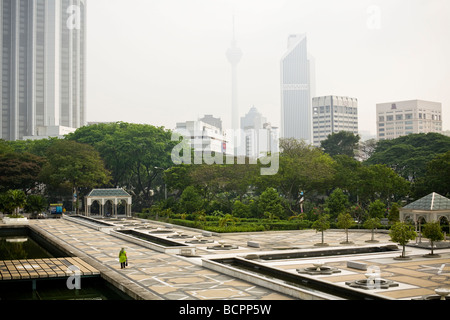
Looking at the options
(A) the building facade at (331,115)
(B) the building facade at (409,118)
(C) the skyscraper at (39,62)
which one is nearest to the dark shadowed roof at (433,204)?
(C) the skyscraper at (39,62)

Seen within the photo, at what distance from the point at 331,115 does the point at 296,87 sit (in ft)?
133

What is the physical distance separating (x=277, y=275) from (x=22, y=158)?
148 feet

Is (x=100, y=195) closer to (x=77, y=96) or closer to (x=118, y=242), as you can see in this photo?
(x=118, y=242)

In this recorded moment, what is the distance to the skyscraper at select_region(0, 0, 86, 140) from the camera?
10575 cm

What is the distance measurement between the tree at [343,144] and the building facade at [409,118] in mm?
63325

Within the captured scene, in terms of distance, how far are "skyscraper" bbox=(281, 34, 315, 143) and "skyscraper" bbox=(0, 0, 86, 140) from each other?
48.5 metres

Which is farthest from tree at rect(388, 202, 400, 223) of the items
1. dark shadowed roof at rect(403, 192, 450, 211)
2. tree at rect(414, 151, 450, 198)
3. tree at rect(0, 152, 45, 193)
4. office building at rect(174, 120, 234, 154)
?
office building at rect(174, 120, 234, 154)

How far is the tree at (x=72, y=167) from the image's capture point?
52.2 meters

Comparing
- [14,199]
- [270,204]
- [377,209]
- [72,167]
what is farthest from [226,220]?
[72,167]

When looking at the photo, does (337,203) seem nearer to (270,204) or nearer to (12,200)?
(270,204)

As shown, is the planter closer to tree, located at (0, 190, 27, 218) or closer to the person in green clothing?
tree, located at (0, 190, 27, 218)

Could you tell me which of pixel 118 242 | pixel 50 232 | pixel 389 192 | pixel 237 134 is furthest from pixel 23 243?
pixel 237 134

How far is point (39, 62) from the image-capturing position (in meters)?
111
